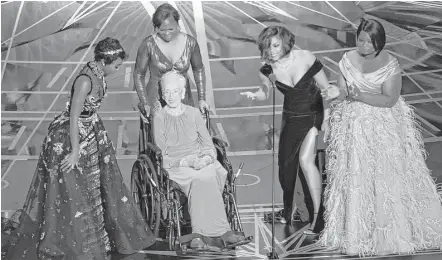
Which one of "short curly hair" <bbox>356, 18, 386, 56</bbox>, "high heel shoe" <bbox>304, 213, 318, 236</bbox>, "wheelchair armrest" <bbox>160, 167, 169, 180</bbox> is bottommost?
"high heel shoe" <bbox>304, 213, 318, 236</bbox>

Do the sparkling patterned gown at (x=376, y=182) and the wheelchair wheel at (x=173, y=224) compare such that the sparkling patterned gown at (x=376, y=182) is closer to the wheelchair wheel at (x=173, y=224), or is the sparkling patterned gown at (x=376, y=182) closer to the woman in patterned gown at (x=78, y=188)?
the wheelchair wheel at (x=173, y=224)

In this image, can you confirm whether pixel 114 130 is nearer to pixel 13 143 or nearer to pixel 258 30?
pixel 13 143

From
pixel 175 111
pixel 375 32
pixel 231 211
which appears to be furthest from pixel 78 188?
pixel 375 32

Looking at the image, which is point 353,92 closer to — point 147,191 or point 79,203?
point 147,191

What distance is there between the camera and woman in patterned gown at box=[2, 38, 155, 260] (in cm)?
647

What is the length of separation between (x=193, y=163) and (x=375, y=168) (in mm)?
1381

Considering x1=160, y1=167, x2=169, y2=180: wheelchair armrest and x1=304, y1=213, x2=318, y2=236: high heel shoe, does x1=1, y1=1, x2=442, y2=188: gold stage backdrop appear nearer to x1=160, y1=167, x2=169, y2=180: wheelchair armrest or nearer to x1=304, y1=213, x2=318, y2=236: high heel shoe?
x1=304, y1=213, x2=318, y2=236: high heel shoe

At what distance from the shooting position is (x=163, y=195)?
22.7ft

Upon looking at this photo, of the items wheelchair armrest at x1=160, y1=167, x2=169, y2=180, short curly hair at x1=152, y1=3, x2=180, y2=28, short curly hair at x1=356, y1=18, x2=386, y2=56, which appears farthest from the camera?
short curly hair at x1=152, y1=3, x2=180, y2=28

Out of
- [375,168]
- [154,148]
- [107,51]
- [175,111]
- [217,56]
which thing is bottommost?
[375,168]

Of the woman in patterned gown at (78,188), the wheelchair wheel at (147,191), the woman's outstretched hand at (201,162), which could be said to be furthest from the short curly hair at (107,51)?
the woman's outstretched hand at (201,162)

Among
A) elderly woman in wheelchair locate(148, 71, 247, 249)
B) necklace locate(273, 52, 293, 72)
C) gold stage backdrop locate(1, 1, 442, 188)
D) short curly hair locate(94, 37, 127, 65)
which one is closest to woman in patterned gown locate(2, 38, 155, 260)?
short curly hair locate(94, 37, 127, 65)

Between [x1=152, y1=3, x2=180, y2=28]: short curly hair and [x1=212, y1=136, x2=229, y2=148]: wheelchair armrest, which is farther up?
[x1=152, y1=3, x2=180, y2=28]: short curly hair

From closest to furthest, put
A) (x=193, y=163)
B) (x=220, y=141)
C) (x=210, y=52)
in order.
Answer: (x=193, y=163)
(x=220, y=141)
(x=210, y=52)
